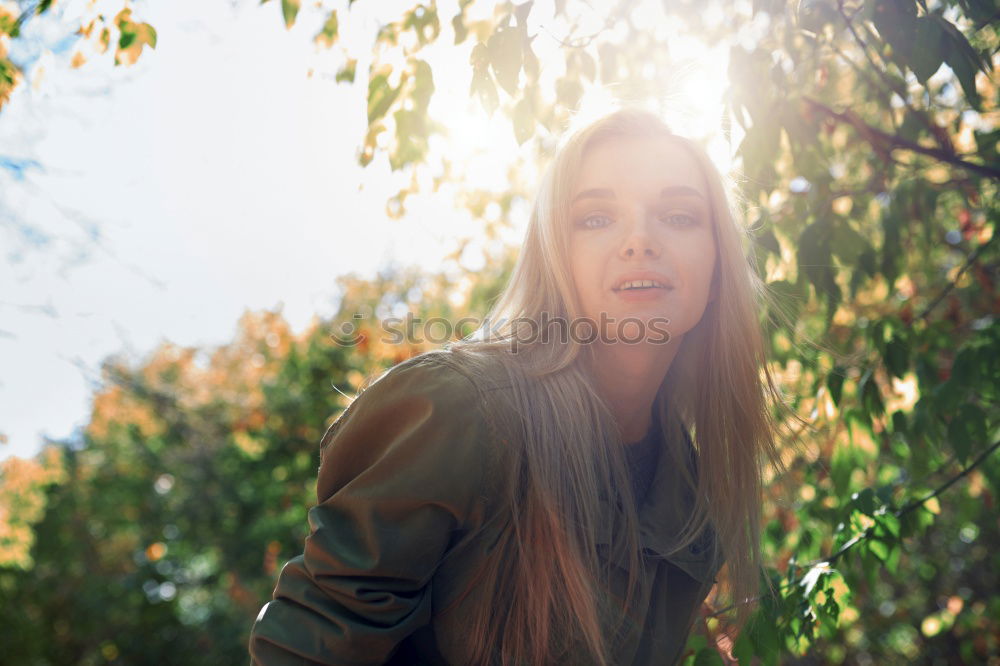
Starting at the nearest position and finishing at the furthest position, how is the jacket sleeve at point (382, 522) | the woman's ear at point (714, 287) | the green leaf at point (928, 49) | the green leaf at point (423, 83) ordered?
the jacket sleeve at point (382, 522) < the green leaf at point (928, 49) < the woman's ear at point (714, 287) < the green leaf at point (423, 83)

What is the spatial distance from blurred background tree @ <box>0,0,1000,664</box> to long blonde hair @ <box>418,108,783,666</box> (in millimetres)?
209

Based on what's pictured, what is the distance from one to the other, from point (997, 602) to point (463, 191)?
11.0 feet

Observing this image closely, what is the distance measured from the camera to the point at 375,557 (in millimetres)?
1394

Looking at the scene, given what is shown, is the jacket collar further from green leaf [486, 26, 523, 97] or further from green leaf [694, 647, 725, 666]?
green leaf [486, 26, 523, 97]

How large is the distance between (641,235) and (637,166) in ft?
0.58

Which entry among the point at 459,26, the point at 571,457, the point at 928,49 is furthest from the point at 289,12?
the point at 928,49

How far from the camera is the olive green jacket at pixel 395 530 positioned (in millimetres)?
1389

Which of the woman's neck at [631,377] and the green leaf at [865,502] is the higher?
the woman's neck at [631,377]

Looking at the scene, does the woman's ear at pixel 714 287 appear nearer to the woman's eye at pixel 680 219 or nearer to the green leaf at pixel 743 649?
the woman's eye at pixel 680 219

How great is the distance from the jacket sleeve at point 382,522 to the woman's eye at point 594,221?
51 cm

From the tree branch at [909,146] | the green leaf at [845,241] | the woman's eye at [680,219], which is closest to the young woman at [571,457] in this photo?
the woman's eye at [680,219]

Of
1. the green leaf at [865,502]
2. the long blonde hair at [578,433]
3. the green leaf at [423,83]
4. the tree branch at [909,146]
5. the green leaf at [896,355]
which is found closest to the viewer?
the long blonde hair at [578,433]

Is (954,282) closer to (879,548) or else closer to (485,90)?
(879,548)

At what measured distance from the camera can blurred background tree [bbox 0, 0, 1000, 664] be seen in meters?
2.20
